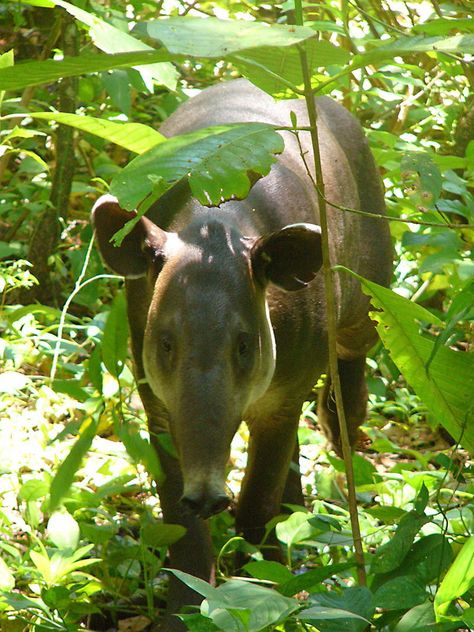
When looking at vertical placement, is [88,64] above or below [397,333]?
above

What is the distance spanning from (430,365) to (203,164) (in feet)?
2.84

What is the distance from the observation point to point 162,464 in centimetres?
378

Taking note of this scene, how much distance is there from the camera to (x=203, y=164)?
6.53 ft

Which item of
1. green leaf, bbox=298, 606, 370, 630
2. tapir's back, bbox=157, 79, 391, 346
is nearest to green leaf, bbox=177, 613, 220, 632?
green leaf, bbox=298, 606, 370, 630

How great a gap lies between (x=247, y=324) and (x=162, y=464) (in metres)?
0.79

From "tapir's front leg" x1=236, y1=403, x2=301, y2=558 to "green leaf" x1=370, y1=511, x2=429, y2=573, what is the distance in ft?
4.85

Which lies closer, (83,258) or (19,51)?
(83,258)

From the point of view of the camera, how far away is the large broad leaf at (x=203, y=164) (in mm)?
1946

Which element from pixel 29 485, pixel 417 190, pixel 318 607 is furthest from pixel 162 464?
pixel 318 607

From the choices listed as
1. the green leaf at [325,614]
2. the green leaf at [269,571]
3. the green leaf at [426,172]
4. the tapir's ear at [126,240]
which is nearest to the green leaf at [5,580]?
the green leaf at [269,571]

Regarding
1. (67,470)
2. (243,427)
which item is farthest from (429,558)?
(243,427)

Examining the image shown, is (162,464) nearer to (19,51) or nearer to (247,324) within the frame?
(247,324)

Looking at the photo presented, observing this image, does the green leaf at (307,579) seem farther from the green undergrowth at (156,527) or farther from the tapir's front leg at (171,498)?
the tapir's front leg at (171,498)

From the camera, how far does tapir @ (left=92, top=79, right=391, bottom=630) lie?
3.07 m
